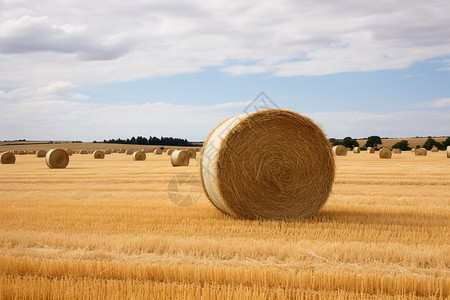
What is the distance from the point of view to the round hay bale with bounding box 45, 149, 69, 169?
22.9 metres

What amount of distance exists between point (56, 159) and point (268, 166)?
17.7 m

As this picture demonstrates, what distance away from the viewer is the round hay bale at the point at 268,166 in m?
7.87

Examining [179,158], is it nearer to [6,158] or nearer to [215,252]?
[6,158]

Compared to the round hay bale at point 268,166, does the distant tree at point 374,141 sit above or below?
above

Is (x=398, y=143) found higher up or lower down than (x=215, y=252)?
higher up

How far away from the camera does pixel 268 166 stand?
26.5 feet

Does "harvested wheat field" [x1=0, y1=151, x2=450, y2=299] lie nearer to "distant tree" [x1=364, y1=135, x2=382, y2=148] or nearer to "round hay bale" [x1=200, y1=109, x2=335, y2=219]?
"round hay bale" [x1=200, y1=109, x2=335, y2=219]

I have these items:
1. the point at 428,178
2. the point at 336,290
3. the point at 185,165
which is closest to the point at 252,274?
the point at 336,290

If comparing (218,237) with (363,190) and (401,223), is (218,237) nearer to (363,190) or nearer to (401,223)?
(401,223)

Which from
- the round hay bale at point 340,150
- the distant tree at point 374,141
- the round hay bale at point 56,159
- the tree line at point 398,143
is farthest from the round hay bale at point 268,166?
the distant tree at point 374,141

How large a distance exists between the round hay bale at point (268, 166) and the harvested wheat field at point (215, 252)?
393mm

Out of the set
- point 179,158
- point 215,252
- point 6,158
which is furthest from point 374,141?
point 215,252

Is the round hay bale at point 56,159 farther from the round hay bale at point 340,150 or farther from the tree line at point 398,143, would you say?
the tree line at point 398,143

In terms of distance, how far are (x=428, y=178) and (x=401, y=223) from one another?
9.23m
